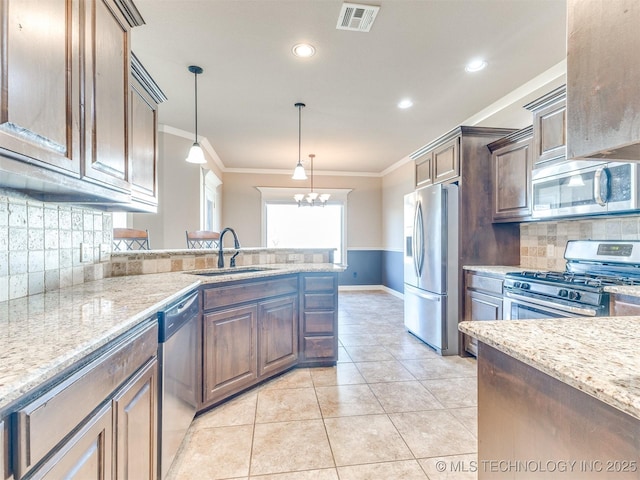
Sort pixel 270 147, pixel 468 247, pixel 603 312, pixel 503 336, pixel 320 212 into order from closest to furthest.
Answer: pixel 503 336 < pixel 603 312 < pixel 468 247 < pixel 270 147 < pixel 320 212

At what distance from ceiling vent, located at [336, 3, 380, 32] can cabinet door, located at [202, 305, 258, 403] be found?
2.13 metres

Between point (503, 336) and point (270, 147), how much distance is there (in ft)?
16.2

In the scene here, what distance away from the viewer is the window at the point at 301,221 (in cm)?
696

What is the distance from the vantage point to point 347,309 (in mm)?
5336

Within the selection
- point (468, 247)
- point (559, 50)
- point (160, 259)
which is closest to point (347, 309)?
point (468, 247)

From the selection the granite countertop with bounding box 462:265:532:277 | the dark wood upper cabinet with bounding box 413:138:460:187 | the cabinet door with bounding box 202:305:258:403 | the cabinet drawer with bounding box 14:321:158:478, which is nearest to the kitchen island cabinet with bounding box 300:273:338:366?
the cabinet door with bounding box 202:305:258:403

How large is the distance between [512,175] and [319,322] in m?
2.28

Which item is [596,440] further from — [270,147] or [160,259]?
[270,147]

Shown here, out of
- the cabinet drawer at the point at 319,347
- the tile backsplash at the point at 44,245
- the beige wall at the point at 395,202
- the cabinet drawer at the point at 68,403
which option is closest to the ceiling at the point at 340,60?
the tile backsplash at the point at 44,245

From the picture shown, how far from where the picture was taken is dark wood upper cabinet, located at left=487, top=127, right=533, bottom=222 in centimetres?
288

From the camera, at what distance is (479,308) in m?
3.07

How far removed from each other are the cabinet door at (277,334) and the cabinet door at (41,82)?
165cm

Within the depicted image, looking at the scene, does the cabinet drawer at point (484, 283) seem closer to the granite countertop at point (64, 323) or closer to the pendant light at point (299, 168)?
the pendant light at point (299, 168)

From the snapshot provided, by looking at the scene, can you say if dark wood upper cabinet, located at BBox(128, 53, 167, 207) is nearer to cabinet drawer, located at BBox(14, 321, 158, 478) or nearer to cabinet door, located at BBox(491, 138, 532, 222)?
cabinet drawer, located at BBox(14, 321, 158, 478)
